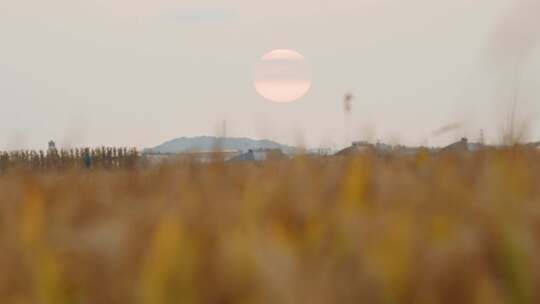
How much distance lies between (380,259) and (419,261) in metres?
0.09

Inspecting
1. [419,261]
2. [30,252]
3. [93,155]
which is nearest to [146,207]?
[30,252]

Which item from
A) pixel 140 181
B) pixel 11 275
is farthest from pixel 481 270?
pixel 140 181

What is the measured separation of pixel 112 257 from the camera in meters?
1.18

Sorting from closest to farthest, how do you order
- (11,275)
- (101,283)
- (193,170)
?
(101,283) < (11,275) < (193,170)

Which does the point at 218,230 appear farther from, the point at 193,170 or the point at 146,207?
the point at 193,170

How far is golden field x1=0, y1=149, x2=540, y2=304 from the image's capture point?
1.01 meters

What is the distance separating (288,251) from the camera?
3.35 ft

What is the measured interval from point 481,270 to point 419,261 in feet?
0.27

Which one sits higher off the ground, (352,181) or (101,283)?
(352,181)

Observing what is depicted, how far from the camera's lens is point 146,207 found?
1639 mm

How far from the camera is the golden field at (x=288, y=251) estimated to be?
1009 mm

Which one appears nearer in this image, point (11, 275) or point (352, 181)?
point (11, 275)

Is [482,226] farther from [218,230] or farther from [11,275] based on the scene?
[11,275]

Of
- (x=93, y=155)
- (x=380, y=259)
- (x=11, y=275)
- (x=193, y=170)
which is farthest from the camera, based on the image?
(x=93, y=155)
